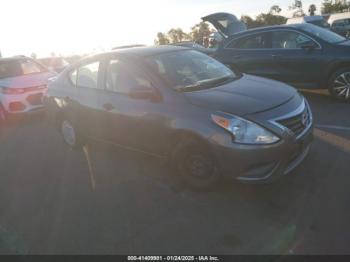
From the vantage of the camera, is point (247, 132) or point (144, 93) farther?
point (144, 93)

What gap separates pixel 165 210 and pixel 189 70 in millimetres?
Result: 1877

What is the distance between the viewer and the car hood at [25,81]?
8.52 metres

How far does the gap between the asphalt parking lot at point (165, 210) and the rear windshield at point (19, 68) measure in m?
4.53

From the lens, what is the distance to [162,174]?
15.9 ft

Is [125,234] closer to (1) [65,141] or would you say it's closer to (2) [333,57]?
(1) [65,141]

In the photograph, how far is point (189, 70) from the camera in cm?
479

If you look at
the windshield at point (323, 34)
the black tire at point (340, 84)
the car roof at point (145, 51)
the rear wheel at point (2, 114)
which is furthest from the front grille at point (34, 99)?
the black tire at point (340, 84)

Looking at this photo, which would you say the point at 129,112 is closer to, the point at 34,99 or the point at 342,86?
the point at 342,86

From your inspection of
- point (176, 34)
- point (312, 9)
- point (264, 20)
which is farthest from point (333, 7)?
point (176, 34)

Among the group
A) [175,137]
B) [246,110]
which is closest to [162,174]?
[175,137]

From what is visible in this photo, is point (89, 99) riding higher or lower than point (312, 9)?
higher

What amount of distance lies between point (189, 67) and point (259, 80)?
37.3 inches

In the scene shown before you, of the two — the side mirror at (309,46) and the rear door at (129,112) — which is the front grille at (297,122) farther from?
the side mirror at (309,46)

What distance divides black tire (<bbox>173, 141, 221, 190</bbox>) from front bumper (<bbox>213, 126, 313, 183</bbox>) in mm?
194
